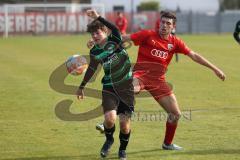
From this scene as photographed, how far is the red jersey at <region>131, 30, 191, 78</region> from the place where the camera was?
30.1 feet

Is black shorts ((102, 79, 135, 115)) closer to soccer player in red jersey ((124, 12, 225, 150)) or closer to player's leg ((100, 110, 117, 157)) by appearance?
player's leg ((100, 110, 117, 157))

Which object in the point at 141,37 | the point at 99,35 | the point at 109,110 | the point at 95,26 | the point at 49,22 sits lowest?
the point at 49,22

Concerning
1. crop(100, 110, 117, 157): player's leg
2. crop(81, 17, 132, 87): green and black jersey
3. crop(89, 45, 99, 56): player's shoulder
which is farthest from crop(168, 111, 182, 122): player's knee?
crop(89, 45, 99, 56): player's shoulder

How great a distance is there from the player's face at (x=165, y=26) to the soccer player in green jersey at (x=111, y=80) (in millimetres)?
Result: 665

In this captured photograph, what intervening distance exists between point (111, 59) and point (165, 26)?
0.94 meters

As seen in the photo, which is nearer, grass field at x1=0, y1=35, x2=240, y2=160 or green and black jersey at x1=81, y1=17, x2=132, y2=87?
green and black jersey at x1=81, y1=17, x2=132, y2=87

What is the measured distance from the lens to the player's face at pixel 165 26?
892cm

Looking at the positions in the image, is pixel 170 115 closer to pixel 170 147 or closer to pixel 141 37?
pixel 170 147

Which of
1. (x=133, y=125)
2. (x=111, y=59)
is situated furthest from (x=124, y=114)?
(x=133, y=125)

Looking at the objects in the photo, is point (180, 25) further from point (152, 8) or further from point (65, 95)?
point (65, 95)

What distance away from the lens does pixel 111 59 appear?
351 inches

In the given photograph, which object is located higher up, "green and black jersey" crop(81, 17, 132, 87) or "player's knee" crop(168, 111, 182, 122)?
"green and black jersey" crop(81, 17, 132, 87)

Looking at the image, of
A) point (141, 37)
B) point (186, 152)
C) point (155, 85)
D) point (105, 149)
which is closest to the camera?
point (105, 149)

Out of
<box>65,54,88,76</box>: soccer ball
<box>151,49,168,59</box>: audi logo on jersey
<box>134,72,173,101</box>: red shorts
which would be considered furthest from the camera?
<box>65,54,88,76</box>: soccer ball
